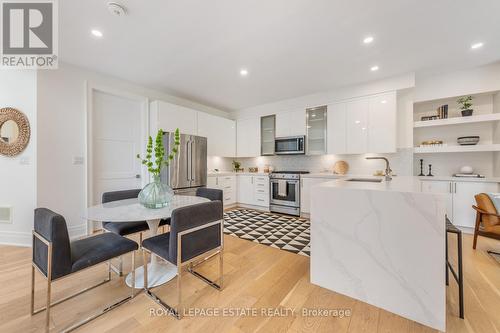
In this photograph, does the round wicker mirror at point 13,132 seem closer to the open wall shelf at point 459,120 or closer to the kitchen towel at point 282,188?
the kitchen towel at point 282,188

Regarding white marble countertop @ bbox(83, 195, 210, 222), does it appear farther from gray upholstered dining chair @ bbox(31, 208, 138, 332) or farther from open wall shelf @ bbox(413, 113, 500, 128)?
open wall shelf @ bbox(413, 113, 500, 128)

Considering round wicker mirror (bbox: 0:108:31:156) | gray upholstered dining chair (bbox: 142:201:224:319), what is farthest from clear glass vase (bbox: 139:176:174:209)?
round wicker mirror (bbox: 0:108:31:156)

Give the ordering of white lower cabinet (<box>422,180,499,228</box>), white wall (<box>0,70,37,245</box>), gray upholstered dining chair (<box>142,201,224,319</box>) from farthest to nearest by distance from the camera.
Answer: white lower cabinet (<box>422,180,499,228</box>) → white wall (<box>0,70,37,245</box>) → gray upholstered dining chair (<box>142,201,224,319</box>)

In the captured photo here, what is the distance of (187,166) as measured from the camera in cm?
389

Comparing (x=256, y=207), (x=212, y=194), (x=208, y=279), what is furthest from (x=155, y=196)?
(x=256, y=207)

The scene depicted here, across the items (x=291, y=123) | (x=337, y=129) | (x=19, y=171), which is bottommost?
(x=19, y=171)

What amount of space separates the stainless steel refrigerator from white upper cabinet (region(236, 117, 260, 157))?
1322mm

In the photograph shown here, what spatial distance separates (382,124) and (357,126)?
0.40 metres

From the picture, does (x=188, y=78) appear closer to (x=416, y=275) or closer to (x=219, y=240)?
(x=219, y=240)

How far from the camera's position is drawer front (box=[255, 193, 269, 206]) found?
464cm

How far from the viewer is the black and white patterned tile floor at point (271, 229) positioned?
110 inches

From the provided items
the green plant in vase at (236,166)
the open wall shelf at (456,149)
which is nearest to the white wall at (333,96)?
the open wall shelf at (456,149)

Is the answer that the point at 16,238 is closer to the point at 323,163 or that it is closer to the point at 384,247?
the point at 384,247

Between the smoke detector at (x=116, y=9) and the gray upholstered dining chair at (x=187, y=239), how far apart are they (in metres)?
1.94
